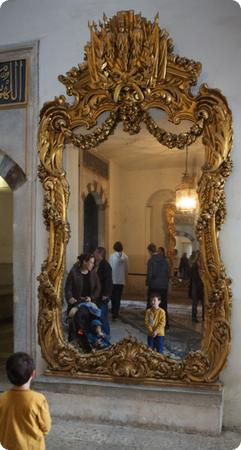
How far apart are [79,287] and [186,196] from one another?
114 centimetres

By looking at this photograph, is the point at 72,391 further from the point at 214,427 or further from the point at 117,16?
the point at 117,16

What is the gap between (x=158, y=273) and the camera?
3777 mm

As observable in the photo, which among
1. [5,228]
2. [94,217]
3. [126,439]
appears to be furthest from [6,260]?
[126,439]

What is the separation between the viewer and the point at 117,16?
12.3 ft

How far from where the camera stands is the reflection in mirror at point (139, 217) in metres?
3.71

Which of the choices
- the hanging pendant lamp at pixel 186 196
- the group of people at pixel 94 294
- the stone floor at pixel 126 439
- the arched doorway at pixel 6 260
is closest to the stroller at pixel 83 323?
the group of people at pixel 94 294

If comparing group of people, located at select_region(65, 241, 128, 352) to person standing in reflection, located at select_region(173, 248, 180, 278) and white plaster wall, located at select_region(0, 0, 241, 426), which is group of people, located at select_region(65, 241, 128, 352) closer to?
person standing in reflection, located at select_region(173, 248, 180, 278)

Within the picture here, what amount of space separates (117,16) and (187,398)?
2.97 meters

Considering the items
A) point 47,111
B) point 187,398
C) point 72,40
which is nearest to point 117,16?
point 72,40

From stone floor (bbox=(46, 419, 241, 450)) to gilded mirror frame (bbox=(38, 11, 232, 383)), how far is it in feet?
1.27

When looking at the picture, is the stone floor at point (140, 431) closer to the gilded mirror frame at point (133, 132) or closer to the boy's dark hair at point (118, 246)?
the gilded mirror frame at point (133, 132)

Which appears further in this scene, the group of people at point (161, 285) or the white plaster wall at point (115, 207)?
the white plaster wall at point (115, 207)

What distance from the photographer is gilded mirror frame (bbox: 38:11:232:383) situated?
3.62 m

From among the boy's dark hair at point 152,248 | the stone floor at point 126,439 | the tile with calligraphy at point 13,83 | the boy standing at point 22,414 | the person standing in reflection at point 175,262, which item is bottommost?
the stone floor at point 126,439
